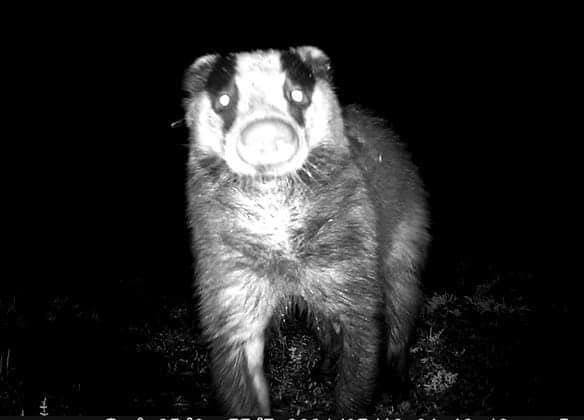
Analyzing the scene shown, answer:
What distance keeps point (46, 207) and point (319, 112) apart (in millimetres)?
5893

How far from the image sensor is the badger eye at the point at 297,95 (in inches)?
130

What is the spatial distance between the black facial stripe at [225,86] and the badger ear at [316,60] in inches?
17.9

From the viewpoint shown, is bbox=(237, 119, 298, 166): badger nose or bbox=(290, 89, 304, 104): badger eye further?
bbox=(290, 89, 304, 104): badger eye

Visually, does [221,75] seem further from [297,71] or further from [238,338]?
[238,338]

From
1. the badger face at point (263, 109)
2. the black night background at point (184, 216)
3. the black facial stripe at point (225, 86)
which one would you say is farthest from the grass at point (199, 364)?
the black facial stripe at point (225, 86)

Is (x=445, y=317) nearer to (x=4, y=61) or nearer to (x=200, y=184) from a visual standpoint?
(x=200, y=184)

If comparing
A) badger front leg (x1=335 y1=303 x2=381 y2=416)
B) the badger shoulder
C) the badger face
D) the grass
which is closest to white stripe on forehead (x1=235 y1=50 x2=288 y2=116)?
the badger face

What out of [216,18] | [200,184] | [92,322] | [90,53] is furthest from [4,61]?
[200,184]

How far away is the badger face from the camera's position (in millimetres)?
2955

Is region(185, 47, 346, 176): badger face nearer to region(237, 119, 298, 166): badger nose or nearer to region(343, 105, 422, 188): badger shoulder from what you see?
region(237, 119, 298, 166): badger nose

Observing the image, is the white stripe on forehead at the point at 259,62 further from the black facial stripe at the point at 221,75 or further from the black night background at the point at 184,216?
the black night background at the point at 184,216

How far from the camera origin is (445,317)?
5418 millimetres

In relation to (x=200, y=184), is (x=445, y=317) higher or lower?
lower

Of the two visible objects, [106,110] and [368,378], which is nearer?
[368,378]
